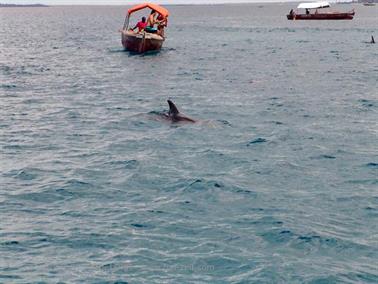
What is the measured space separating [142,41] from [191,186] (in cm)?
3791

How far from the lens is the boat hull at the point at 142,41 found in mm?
51000

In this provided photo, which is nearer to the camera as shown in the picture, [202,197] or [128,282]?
[128,282]

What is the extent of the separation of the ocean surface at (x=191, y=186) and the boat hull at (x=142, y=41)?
19401 mm

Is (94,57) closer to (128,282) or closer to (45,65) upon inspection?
(45,65)

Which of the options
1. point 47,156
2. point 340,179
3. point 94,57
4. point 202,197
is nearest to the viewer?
point 202,197

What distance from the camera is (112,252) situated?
36.1ft

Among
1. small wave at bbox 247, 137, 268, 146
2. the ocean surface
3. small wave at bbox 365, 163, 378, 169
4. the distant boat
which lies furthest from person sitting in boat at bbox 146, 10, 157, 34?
the distant boat

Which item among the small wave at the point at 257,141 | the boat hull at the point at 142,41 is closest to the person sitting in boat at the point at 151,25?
the boat hull at the point at 142,41

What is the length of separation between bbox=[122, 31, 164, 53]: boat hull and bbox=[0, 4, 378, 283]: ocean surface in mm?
19401

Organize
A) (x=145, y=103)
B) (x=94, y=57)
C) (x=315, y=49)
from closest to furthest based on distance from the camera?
(x=145, y=103), (x=94, y=57), (x=315, y=49)

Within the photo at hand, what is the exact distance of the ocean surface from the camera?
1059cm

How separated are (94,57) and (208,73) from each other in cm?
1702

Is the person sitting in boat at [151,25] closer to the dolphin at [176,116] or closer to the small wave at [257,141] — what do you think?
the dolphin at [176,116]

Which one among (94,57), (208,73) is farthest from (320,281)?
(94,57)
